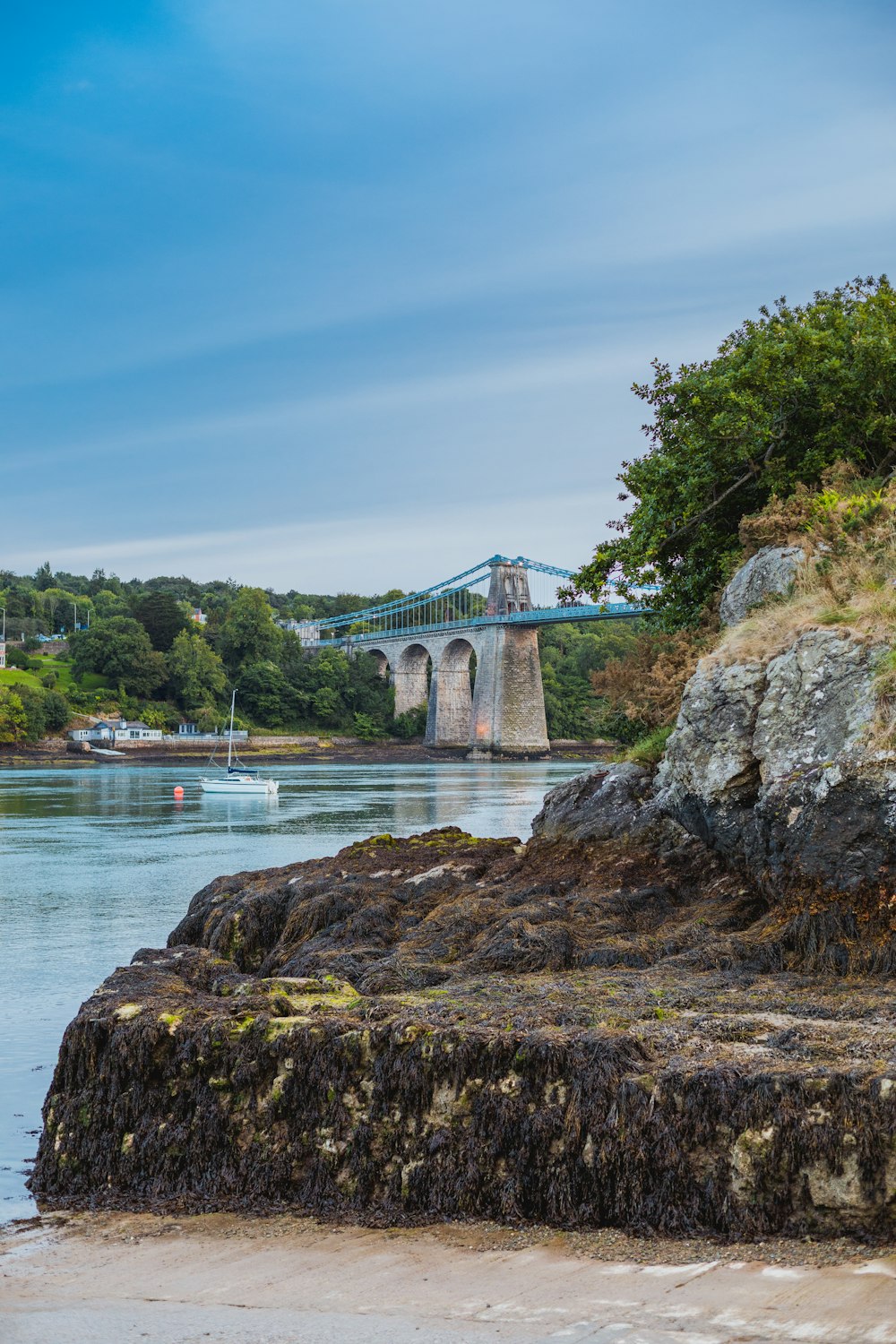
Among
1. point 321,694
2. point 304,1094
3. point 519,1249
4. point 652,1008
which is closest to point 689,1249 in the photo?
point 519,1249

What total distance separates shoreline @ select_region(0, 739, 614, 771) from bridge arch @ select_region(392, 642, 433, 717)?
207 inches

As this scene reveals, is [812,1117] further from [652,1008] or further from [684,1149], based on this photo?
[652,1008]

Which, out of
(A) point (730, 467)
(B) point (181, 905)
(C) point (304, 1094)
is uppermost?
(A) point (730, 467)

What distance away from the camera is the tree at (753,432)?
1234 cm

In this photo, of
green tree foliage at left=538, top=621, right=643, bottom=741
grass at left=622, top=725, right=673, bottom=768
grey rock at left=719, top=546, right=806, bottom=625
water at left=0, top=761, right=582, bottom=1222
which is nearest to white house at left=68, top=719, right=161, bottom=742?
water at left=0, top=761, right=582, bottom=1222

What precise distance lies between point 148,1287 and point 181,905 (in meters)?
15.3

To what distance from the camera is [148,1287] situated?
514 cm

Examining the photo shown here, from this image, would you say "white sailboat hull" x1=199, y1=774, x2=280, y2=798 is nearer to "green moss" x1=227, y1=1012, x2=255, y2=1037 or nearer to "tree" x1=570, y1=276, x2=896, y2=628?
"tree" x1=570, y1=276, x2=896, y2=628

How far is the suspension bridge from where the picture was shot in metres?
97.3

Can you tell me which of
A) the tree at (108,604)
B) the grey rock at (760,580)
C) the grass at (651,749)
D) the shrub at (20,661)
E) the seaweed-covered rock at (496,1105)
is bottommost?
the seaweed-covered rock at (496,1105)

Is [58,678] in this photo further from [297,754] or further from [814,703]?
[814,703]

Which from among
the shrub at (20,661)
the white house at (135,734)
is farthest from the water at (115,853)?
the shrub at (20,661)

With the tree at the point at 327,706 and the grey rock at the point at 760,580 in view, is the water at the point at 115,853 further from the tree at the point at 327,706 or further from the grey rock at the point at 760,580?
the tree at the point at 327,706

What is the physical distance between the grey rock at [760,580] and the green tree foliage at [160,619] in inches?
4411
